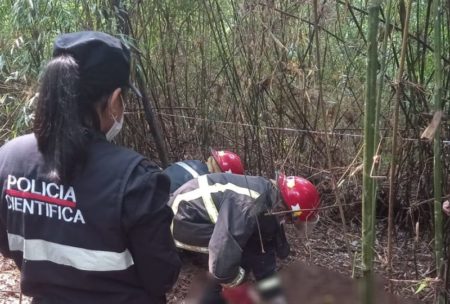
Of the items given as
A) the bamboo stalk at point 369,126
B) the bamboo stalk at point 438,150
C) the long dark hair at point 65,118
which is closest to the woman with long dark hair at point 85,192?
the long dark hair at point 65,118

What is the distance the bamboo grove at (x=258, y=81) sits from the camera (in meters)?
3.11

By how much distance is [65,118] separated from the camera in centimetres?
128

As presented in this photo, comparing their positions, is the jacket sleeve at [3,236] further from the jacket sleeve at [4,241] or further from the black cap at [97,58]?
the black cap at [97,58]

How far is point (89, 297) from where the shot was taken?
1335mm

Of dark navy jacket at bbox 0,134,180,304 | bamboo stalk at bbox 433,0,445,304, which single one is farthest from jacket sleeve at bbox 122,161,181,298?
bamboo stalk at bbox 433,0,445,304

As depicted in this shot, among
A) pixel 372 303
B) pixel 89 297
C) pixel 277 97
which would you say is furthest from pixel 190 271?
pixel 372 303

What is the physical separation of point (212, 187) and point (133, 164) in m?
1.54

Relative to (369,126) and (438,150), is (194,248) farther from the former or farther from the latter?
(369,126)

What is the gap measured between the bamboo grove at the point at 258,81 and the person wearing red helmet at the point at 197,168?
0.94ft

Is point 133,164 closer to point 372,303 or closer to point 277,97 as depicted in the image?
point 372,303

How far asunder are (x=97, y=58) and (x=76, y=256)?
0.45m

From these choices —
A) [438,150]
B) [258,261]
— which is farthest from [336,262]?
[438,150]

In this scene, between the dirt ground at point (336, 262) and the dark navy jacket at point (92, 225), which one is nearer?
the dark navy jacket at point (92, 225)

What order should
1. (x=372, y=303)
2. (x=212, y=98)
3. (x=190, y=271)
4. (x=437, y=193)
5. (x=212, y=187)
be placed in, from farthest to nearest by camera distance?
(x=212, y=98)
(x=190, y=271)
(x=212, y=187)
(x=437, y=193)
(x=372, y=303)
